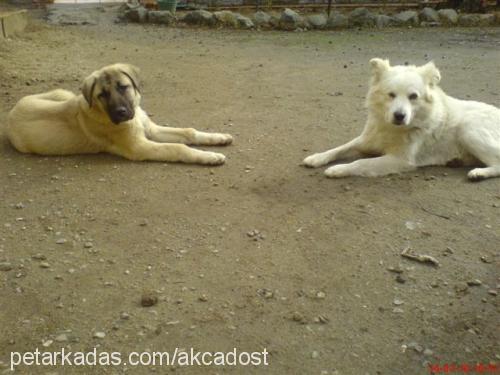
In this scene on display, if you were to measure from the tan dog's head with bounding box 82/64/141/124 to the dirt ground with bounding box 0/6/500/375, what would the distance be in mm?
462

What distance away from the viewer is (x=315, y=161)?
14.4 ft

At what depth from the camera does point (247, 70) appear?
25.1 ft

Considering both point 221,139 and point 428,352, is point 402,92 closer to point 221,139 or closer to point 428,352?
point 221,139

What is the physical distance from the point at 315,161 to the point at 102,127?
197 centimetres

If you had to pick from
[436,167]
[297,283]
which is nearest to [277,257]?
[297,283]

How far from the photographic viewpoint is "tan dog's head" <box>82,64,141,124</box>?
14.3 ft

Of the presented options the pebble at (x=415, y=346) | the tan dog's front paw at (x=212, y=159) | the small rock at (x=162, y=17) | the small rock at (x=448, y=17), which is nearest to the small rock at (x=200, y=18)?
the small rock at (x=162, y=17)

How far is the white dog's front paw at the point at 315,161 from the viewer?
14.4 feet

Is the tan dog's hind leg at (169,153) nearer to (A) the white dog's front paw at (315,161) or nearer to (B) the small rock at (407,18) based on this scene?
(A) the white dog's front paw at (315,161)

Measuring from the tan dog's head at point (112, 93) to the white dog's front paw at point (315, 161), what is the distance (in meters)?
1.60

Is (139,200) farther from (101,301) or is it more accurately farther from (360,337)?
(360,337)

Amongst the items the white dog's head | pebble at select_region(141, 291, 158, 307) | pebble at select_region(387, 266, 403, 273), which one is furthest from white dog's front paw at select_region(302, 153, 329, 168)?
pebble at select_region(141, 291, 158, 307)

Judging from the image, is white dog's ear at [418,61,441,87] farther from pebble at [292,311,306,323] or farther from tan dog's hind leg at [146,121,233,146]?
pebble at [292,311,306,323]

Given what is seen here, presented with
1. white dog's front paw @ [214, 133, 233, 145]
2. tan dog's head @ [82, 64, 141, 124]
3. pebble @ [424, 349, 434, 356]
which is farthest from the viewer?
white dog's front paw @ [214, 133, 233, 145]
